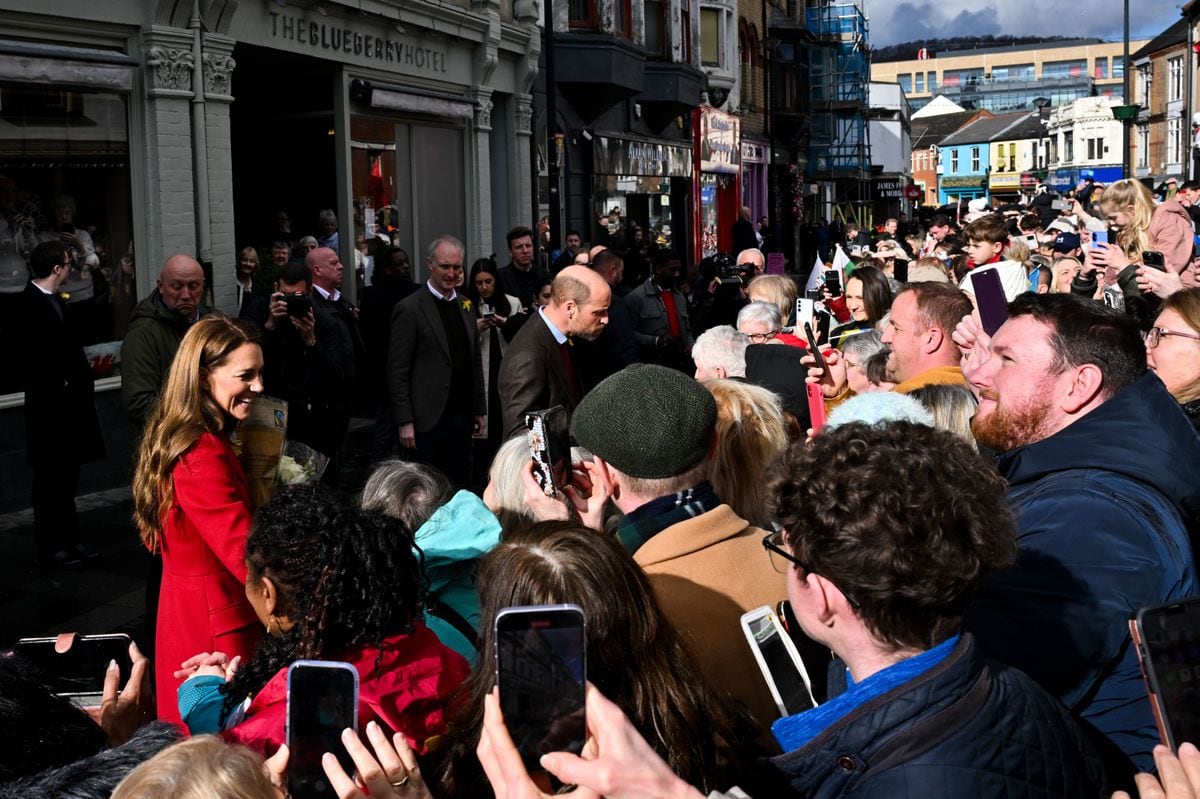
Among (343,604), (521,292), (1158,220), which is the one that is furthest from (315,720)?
(521,292)

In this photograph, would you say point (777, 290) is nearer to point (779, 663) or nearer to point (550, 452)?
point (550, 452)

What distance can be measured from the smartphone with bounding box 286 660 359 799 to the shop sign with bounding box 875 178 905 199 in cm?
6485

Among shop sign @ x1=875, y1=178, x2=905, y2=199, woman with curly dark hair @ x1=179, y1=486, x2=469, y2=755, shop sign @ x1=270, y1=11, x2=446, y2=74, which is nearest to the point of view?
woman with curly dark hair @ x1=179, y1=486, x2=469, y2=755

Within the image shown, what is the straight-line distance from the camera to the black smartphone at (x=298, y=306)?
24.7 ft

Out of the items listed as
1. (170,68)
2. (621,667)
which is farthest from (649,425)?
(170,68)

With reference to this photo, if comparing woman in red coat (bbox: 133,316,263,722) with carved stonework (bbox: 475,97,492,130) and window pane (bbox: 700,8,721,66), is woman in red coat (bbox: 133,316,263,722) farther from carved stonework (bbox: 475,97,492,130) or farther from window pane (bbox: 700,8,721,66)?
window pane (bbox: 700,8,721,66)

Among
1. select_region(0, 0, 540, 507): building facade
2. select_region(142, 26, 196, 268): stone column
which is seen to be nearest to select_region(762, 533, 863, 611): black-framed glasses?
select_region(0, 0, 540, 507): building facade

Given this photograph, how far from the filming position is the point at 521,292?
12.3 metres

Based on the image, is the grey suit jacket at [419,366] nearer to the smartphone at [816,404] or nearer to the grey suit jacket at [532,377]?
the grey suit jacket at [532,377]

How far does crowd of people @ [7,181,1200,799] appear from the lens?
199 cm

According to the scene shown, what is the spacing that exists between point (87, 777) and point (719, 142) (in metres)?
32.2

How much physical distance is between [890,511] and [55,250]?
272 inches

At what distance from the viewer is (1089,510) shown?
273 centimetres

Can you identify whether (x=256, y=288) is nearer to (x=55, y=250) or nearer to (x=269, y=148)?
(x=269, y=148)
